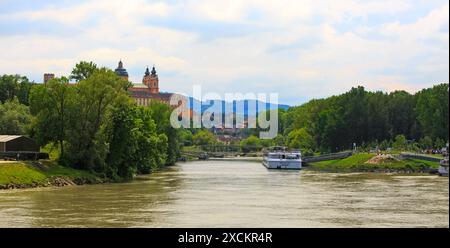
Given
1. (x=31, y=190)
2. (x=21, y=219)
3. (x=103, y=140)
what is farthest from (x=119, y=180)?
(x=21, y=219)

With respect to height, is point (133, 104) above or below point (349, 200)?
above

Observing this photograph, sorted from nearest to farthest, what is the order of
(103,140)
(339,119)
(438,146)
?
(103,140) < (438,146) < (339,119)

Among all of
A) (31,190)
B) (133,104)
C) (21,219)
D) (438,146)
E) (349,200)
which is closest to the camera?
(21,219)

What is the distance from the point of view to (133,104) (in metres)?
92.9

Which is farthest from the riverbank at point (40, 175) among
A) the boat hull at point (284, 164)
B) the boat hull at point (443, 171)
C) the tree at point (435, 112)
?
the tree at point (435, 112)

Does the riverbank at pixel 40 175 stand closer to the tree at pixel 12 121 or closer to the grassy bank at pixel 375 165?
the tree at pixel 12 121

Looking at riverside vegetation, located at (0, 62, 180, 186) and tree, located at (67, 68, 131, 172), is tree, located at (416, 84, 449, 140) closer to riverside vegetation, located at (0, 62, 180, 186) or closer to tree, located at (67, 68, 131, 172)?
riverside vegetation, located at (0, 62, 180, 186)

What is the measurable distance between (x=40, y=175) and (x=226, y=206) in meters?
29.2

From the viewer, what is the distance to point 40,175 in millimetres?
75812

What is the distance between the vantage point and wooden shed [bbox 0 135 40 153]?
84.4 m

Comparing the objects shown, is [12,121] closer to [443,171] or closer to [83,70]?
[83,70]

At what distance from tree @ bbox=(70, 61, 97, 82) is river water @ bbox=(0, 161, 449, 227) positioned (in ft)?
69.8
